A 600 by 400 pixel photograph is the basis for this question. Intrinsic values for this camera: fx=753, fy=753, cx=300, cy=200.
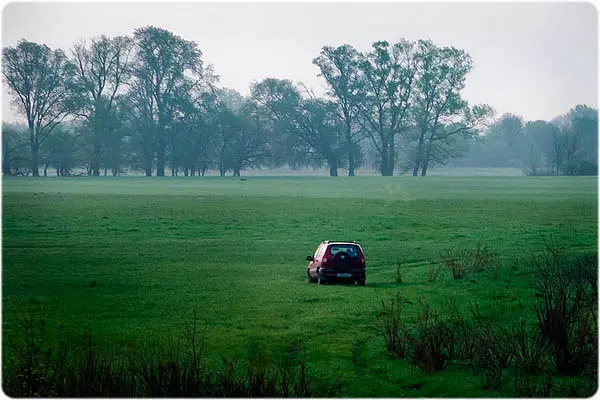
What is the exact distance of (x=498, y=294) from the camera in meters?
21.4

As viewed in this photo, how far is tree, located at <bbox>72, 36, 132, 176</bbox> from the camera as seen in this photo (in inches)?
4035

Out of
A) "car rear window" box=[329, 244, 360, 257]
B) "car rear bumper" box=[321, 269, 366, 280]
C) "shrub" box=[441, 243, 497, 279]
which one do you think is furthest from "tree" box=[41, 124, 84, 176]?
"car rear bumper" box=[321, 269, 366, 280]

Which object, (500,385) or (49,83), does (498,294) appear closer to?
(500,385)

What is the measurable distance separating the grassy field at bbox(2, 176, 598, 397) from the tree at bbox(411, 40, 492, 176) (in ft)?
169

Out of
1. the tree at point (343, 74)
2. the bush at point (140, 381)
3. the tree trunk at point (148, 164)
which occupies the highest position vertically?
the tree at point (343, 74)

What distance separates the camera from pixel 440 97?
381 ft

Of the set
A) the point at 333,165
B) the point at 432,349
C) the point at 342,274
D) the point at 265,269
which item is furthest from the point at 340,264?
the point at 333,165

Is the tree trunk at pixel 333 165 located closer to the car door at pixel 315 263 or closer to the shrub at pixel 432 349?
the car door at pixel 315 263

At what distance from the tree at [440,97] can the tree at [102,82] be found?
4413 centimetres

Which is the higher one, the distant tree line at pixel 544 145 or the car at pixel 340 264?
the distant tree line at pixel 544 145

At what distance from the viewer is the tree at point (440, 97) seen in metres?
114

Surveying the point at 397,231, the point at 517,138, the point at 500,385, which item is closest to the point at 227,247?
the point at 397,231

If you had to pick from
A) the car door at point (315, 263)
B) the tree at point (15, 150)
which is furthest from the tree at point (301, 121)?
the car door at point (315, 263)

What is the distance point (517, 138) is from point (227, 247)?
445 ft
